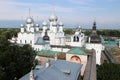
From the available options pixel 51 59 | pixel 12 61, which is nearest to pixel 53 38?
pixel 51 59

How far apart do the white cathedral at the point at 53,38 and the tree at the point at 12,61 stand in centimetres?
1872

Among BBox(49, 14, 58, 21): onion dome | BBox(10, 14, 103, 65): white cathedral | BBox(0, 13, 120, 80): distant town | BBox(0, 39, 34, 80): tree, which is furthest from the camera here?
BBox(49, 14, 58, 21): onion dome

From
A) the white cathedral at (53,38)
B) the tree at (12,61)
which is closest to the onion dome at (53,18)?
the white cathedral at (53,38)

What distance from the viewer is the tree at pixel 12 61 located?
23.0m

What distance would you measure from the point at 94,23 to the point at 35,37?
12499 mm

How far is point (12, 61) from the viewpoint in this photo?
2438cm

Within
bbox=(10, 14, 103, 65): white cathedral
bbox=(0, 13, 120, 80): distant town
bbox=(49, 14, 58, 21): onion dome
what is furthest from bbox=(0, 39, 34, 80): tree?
bbox=(49, 14, 58, 21): onion dome

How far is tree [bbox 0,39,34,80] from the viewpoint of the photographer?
23000 millimetres

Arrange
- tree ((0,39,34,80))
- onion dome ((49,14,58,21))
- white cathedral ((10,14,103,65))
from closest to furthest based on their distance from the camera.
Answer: tree ((0,39,34,80)) → white cathedral ((10,14,103,65)) → onion dome ((49,14,58,21))

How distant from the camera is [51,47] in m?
49.1

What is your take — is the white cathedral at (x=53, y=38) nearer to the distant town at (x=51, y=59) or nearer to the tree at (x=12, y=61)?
the distant town at (x=51, y=59)

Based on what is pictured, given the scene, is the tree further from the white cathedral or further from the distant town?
the white cathedral

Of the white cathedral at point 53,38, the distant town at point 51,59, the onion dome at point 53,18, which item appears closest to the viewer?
the distant town at point 51,59

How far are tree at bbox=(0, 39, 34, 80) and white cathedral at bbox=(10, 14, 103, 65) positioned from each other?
18719mm
